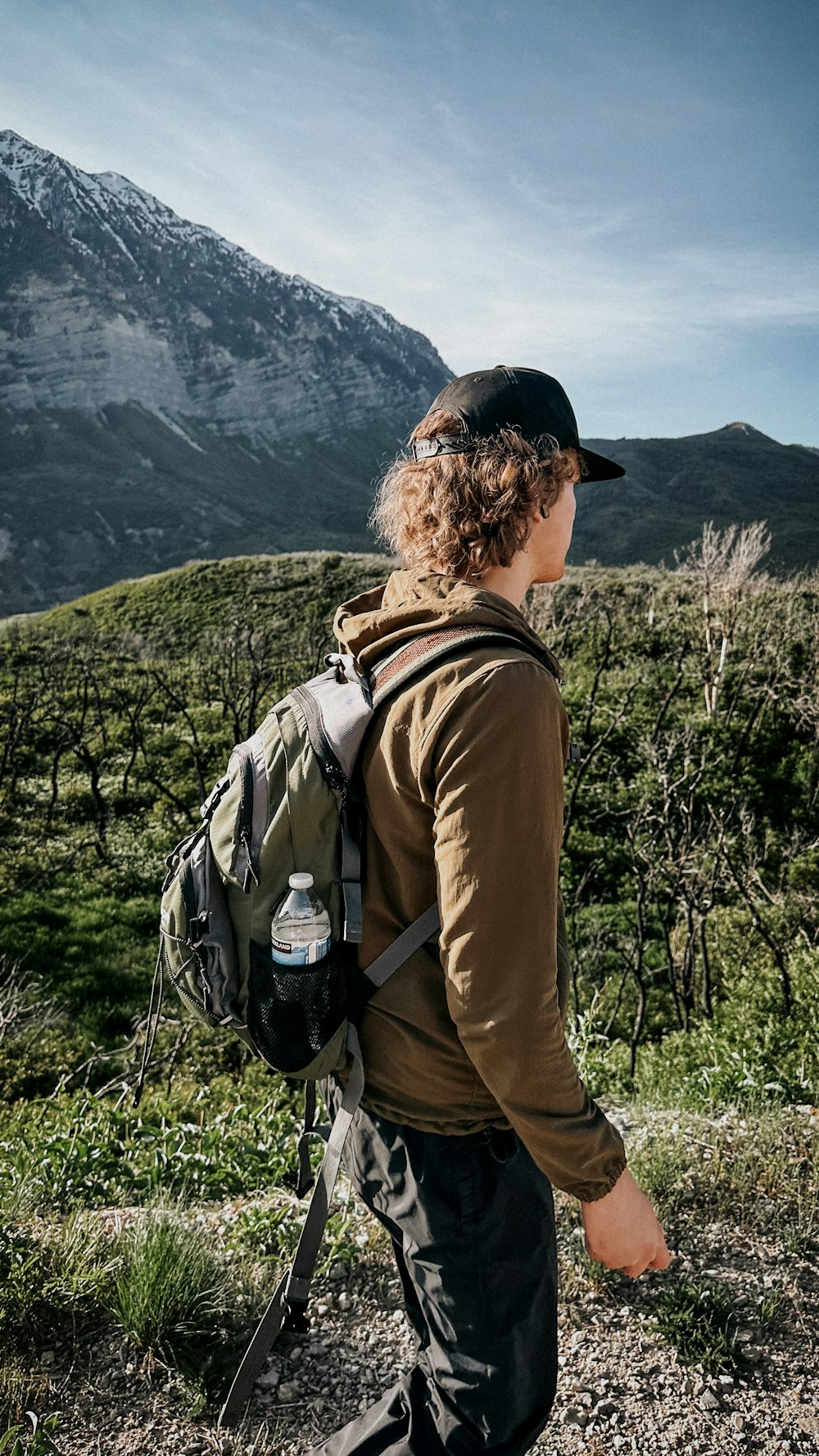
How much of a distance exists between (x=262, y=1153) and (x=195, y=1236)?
122 cm

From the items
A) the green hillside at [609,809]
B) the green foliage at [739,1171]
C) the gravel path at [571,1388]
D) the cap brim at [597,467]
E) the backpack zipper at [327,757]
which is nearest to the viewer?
the backpack zipper at [327,757]

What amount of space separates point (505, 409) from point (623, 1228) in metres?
1.61

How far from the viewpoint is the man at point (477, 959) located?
137 cm

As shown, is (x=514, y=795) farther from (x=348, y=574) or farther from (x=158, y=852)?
(x=348, y=574)

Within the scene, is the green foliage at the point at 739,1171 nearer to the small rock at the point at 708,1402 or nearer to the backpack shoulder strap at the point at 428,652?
the small rock at the point at 708,1402

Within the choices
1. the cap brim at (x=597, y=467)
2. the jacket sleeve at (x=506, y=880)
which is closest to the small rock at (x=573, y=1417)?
the jacket sleeve at (x=506, y=880)

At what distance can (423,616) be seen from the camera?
160cm

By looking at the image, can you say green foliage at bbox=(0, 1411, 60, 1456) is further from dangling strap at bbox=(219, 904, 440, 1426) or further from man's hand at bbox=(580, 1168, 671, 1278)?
man's hand at bbox=(580, 1168, 671, 1278)

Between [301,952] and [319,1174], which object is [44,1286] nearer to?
[319,1174]

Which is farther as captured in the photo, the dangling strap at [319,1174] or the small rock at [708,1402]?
the small rock at [708,1402]

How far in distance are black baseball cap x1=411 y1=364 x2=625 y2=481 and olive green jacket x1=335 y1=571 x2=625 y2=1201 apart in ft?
1.13

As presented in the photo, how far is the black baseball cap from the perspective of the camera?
174cm

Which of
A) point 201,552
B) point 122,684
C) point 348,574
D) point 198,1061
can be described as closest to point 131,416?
point 201,552

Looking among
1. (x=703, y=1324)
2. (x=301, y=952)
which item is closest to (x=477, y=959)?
(x=301, y=952)
